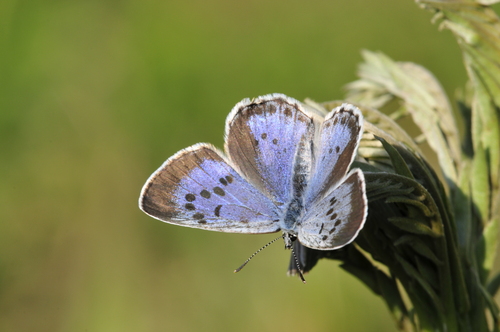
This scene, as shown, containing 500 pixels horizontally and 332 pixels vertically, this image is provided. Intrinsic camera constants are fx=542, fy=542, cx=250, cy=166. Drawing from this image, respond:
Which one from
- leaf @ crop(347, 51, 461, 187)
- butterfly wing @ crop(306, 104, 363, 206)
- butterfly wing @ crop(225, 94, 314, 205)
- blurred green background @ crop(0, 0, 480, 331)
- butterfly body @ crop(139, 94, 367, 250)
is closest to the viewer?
butterfly wing @ crop(306, 104, 363, 206)

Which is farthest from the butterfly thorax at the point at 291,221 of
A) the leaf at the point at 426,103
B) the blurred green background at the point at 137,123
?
the blurred green background at the point at 137,123

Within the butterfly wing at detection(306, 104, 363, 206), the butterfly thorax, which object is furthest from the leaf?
the butterfly thorax

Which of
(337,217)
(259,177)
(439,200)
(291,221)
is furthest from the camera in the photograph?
(259,177)

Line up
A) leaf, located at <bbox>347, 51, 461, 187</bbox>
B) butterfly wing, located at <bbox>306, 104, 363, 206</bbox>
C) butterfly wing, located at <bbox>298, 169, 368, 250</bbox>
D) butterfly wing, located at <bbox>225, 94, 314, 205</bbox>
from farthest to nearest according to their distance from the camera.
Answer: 1. butterfly wing, located at <bbox>225, 94, 314, 205</bbox>
2. leaf, located at <bbox>347, 51, 461, 187</bbox>
3. butterfly wing, located at <bbox>306, 104, 363, 206</bbox>
4. butterfly wing, located at <bbox>298, 169, 368, 250</bbox>

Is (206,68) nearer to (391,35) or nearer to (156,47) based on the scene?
(156,47)

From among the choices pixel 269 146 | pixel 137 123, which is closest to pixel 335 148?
pixel 269 146

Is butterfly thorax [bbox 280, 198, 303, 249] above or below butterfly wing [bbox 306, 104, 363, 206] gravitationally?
below

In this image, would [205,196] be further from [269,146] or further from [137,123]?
[137,123]

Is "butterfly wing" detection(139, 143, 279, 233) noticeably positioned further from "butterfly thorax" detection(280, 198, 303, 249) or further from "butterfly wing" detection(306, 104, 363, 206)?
"butterfly wing" detection(306, 104, 363, 206)
